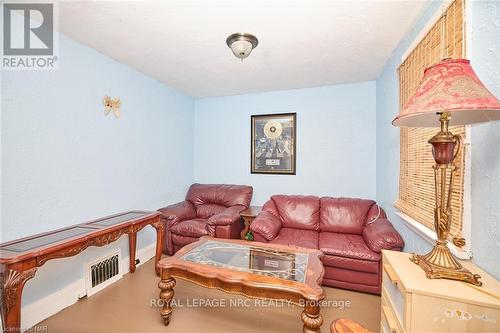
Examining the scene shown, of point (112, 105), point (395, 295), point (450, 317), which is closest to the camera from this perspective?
point (450, 317)

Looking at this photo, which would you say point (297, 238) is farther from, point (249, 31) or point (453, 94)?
point (249, 31)

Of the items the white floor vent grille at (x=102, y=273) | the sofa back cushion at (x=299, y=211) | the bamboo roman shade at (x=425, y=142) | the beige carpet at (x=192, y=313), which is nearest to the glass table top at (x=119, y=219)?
the white floor vent grille at (x=102, y=273)

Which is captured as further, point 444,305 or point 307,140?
point 307,140

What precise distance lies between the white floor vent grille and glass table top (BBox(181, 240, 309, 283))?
1.14 meters

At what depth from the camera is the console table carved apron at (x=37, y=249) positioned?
4.26 feet

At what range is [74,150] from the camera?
2.11 metres

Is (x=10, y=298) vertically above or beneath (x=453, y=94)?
beneath

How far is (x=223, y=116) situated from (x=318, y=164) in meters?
1.93

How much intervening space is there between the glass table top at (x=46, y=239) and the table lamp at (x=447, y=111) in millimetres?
2398

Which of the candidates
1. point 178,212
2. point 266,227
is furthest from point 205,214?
point 266,227

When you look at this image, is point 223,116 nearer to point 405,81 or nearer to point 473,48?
point 405,81

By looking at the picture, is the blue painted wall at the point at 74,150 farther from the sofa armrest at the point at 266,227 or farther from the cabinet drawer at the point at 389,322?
the cabinet drawer at the point at 389,322

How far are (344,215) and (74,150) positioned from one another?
321 centimetres

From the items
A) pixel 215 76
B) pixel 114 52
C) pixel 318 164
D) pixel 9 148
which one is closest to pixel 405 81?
pixel 318 164
